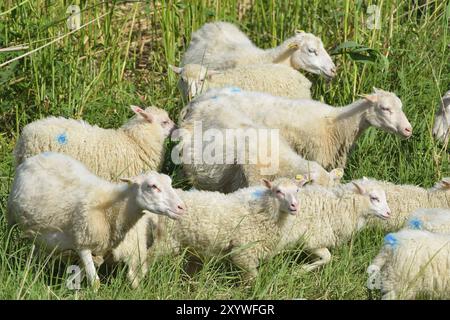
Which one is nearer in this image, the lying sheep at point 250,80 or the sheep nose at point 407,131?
the sheep nose at point 407,131

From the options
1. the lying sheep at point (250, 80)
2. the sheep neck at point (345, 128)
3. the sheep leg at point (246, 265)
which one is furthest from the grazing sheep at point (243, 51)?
the sheep leg at point (246, 265)

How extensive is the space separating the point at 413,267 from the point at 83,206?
1.93m

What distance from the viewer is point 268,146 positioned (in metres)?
7.87

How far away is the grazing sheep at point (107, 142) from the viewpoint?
778 centimetres

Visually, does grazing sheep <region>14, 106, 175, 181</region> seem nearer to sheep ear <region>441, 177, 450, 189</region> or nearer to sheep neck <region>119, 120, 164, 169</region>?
sheep neck <region>119, 120, 164, 169</region>

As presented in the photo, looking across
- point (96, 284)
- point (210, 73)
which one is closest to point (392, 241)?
point (96, 284)

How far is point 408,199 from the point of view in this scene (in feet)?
25.6

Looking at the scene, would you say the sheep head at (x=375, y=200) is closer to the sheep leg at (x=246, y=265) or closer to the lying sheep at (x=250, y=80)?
the sheep leg at (x=246, y=265)

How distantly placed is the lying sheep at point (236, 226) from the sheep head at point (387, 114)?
1508 mm

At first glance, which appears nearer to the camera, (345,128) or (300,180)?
(300,180)

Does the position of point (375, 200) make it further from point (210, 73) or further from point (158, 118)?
point (210, 73)

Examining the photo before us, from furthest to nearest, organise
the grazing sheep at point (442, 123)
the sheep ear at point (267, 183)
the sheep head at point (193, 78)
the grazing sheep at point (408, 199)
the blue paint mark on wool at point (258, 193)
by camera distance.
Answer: the sheep head at point (193, 78) < the grazing sheep at point (442, 123) < the grazing sheep at point (408, 199) < the blue paint mark on wool at point (258, 193) < the sheep ear at point (267, 183)
